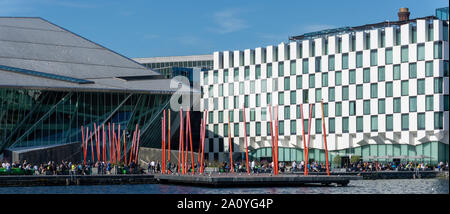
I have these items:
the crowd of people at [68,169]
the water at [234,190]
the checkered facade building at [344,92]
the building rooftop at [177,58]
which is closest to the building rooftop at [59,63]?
the checkered facade building at [344,92]

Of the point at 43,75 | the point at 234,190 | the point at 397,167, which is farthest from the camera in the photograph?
the point at 43,75

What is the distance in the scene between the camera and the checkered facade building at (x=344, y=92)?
78.1m

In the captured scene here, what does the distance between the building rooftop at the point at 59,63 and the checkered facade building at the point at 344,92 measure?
12250mm

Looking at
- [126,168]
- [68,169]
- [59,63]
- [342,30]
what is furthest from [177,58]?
[68,169]

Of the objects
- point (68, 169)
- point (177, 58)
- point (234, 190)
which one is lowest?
point (234, 190)

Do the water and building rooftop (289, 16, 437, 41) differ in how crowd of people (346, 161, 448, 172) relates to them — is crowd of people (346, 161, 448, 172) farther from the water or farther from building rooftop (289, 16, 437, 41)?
the water

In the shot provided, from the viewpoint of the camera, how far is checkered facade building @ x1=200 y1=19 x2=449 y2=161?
78062 millimetres

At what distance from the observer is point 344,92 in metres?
86.7

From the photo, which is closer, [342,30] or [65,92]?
[65,92]

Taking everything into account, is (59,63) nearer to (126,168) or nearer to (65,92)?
(65,92)

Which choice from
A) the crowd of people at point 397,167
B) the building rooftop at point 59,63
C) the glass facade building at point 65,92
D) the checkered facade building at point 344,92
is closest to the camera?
the crowd of people at point 397,167

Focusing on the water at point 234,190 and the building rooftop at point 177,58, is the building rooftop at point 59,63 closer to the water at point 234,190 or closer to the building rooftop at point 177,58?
the water at point 234,190

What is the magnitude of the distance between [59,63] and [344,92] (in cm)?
3417

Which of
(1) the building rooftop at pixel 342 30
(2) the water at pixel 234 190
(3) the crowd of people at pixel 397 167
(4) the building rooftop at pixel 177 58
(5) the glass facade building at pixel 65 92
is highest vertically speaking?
(4) the building rooftop at pixel 177 58
